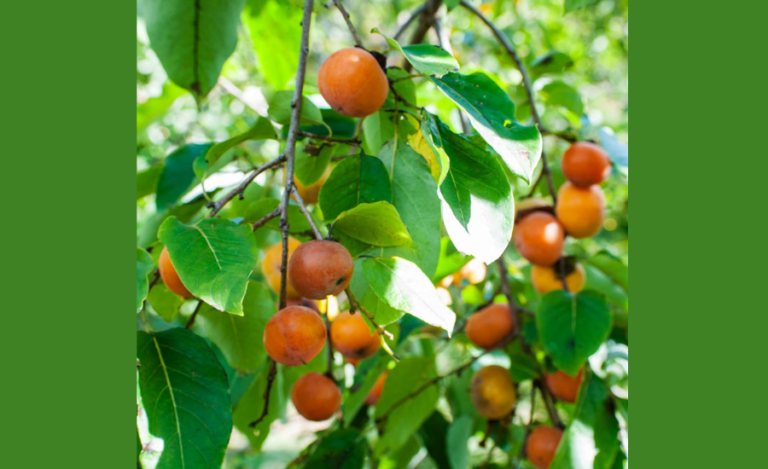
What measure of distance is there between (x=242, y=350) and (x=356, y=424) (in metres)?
0.78

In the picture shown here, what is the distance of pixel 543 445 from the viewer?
110cm

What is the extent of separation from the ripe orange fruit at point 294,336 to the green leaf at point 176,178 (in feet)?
1.58

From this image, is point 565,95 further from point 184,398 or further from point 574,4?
point 184,398

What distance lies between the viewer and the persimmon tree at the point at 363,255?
60cm

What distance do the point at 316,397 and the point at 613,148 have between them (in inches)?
28.5

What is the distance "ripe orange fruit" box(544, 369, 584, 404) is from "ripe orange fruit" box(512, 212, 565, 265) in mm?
242

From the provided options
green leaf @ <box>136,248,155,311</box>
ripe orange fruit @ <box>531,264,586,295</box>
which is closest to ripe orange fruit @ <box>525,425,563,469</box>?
ripe orange fruit @ <box>531,264,586,295</box>

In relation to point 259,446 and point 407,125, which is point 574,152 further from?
point 259,446

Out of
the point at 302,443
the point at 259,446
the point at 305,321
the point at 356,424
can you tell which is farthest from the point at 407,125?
the point at 302,443

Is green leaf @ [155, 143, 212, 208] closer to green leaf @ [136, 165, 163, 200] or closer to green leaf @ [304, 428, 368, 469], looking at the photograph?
green leaf @ [136, 165, 163, 200]

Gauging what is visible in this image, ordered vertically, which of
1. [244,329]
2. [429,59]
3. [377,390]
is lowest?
[377,390]

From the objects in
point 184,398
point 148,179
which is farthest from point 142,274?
point 148,179

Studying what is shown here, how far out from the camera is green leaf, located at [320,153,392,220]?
0.70 metres

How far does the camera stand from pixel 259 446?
3.21 feet
